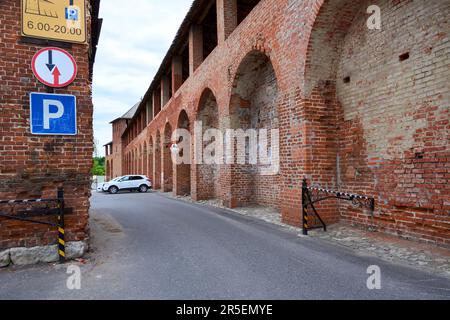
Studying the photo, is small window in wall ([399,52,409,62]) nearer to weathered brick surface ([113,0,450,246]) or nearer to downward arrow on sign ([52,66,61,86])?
weathered brick surface ([113,0,450,246])

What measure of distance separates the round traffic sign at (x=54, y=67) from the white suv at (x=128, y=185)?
1949cm

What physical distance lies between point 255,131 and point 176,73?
990 centimetres

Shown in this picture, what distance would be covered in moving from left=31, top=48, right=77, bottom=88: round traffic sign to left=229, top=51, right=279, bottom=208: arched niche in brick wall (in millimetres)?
5832

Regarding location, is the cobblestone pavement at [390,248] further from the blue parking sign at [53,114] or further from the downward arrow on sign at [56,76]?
the downward arrow on sign at [56,76]

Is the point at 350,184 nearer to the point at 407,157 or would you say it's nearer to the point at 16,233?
the point at 407,157

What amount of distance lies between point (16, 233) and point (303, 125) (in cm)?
558

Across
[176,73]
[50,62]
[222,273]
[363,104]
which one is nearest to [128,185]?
[176,73]

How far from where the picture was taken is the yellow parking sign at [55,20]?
4859 mm

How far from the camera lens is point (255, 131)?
11.0 metres

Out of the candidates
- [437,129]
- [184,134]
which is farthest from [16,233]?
[184,134]

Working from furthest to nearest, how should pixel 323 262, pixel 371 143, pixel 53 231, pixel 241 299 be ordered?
pixel 371 143 < pixel 53 231 < pixel 323 262 < pixel 241 299

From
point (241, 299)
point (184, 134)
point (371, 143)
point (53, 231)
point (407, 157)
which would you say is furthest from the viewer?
point (184, 134)

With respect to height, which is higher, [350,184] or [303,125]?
[303,125]

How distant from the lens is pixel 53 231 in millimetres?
4852
